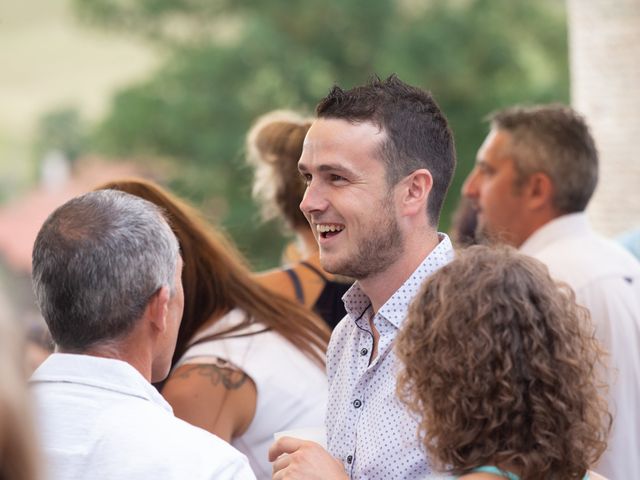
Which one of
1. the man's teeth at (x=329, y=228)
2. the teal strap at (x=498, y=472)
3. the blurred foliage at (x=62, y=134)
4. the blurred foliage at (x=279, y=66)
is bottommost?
the blurred foliage at (x=62, y=134)

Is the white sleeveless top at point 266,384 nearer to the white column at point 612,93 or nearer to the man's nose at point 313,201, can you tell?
the man's nose at point 313,201

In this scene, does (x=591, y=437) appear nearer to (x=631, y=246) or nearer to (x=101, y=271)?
(x=101, y=271)

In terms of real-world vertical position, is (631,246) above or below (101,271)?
below

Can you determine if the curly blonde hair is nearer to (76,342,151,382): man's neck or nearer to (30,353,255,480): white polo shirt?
(76,342,151,382): man's neck

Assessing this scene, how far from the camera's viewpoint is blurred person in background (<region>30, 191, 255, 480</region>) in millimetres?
1688

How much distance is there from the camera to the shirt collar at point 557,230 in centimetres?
348

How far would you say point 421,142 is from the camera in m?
2.09

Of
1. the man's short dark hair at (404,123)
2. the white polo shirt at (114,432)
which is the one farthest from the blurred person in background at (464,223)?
the white polo shirt at (114,432)

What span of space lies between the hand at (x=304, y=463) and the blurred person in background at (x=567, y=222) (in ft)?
4.56

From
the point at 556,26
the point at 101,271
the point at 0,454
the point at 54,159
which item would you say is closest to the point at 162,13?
the point at 54,159

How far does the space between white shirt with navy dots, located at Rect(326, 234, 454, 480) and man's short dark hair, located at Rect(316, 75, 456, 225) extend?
149mm

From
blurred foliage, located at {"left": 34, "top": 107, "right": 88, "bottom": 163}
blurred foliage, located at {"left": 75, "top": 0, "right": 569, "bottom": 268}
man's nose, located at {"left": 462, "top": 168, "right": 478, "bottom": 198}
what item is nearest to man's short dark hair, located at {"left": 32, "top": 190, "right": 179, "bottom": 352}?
man's nose, located at {"left": 462, "top": 168, "right": 478, "bottom": 198}

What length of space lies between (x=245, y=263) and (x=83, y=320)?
3.54 feet

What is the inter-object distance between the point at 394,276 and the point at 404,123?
1.01 feet
